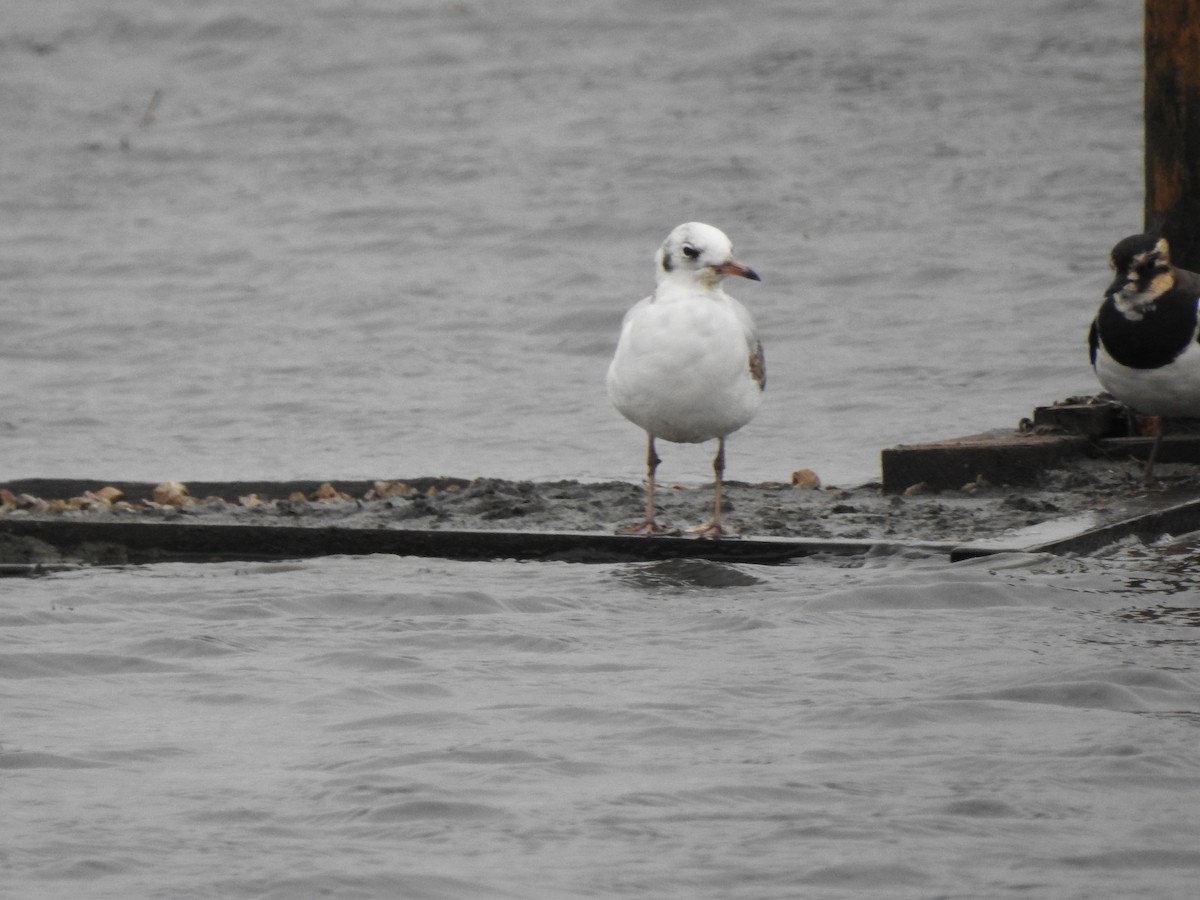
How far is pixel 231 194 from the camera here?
20.6 meters

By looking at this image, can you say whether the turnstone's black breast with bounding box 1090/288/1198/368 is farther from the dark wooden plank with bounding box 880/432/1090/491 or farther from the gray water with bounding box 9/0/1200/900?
the gray water with bounding box 9/0/1200/900

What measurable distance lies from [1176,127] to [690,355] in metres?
3.22

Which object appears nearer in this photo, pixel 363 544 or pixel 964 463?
pixel 363 544

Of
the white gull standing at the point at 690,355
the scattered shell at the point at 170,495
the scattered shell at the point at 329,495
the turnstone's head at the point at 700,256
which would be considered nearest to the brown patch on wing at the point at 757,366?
the white gull standing at the point at 690,355

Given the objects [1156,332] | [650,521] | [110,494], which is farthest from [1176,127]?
Answer: [110,494]

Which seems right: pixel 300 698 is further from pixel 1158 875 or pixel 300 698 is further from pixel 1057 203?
pixel 1057 203

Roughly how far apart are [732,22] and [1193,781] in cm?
2132

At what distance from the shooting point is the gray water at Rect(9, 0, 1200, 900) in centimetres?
440

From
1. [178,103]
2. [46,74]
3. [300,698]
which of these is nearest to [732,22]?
[178,103]

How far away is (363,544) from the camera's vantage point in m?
7.17

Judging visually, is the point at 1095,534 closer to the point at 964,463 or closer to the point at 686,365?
the point at 964,463

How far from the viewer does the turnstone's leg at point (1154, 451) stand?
801 centimetres

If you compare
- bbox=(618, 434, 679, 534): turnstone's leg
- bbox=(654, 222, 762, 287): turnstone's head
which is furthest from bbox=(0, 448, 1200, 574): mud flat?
bbox=(654, 222, 762, 287): turnstone's head

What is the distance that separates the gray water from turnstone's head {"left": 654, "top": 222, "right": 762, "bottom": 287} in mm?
1126
